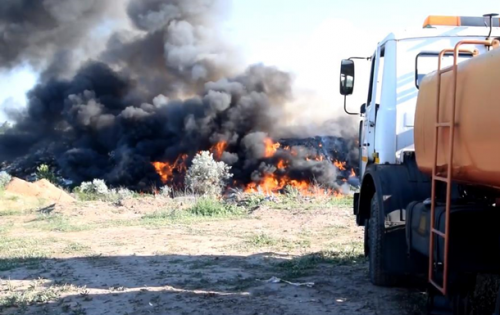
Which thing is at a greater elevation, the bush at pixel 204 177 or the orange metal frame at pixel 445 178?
the orange metal frame at pixel 445 178

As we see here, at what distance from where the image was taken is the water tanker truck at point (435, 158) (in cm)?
322

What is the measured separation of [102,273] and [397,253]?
3754 mm

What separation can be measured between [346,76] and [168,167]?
24286 mm

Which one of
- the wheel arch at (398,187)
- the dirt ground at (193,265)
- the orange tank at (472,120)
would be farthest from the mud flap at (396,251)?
the orange tank at (472,120)

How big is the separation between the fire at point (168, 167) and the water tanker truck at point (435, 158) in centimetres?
2333

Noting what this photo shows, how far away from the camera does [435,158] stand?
148 inches

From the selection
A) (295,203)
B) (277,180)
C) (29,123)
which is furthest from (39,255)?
(29,123)

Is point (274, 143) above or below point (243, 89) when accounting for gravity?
below

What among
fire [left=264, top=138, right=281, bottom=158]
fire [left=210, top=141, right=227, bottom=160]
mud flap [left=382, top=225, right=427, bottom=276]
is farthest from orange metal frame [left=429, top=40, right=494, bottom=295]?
fire [left=210, top=141, right=227, bottom=160]

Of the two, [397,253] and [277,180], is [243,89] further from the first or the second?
[397,253]

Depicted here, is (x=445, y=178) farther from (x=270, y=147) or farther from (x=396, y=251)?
(x=270, y=147)

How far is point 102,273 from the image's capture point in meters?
7.14

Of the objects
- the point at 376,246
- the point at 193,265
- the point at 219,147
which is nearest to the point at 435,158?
the point at 376,246

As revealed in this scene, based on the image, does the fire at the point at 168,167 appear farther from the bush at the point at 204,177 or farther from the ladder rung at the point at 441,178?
the ladder rung at the point at 441,178
